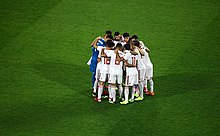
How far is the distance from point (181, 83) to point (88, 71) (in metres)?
2.96

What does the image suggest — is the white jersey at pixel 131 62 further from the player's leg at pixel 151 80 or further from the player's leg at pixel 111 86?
the player's leg at pixel 151 80

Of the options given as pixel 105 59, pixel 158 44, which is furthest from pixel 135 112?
pixel 158 44

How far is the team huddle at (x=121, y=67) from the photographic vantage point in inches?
574

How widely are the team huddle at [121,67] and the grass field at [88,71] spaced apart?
0.40 meters

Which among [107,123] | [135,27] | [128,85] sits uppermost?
[135,27]

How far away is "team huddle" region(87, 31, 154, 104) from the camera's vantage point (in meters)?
14.6

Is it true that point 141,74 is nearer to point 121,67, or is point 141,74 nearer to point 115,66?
point 121,67

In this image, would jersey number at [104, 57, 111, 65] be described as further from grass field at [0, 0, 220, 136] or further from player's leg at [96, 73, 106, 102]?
grass field at [0, 0, 220, 136]

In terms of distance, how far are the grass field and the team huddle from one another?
40 centimetres

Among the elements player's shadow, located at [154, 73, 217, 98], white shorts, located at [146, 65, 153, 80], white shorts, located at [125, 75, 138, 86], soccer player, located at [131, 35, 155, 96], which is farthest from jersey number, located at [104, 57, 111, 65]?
player's shadow, located at [154, 73, 217, 98]

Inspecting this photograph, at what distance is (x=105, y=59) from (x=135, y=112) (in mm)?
1675

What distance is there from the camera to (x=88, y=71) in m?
16.9

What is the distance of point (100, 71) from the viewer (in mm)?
14781

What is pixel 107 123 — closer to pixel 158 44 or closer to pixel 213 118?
pixel 213 118
